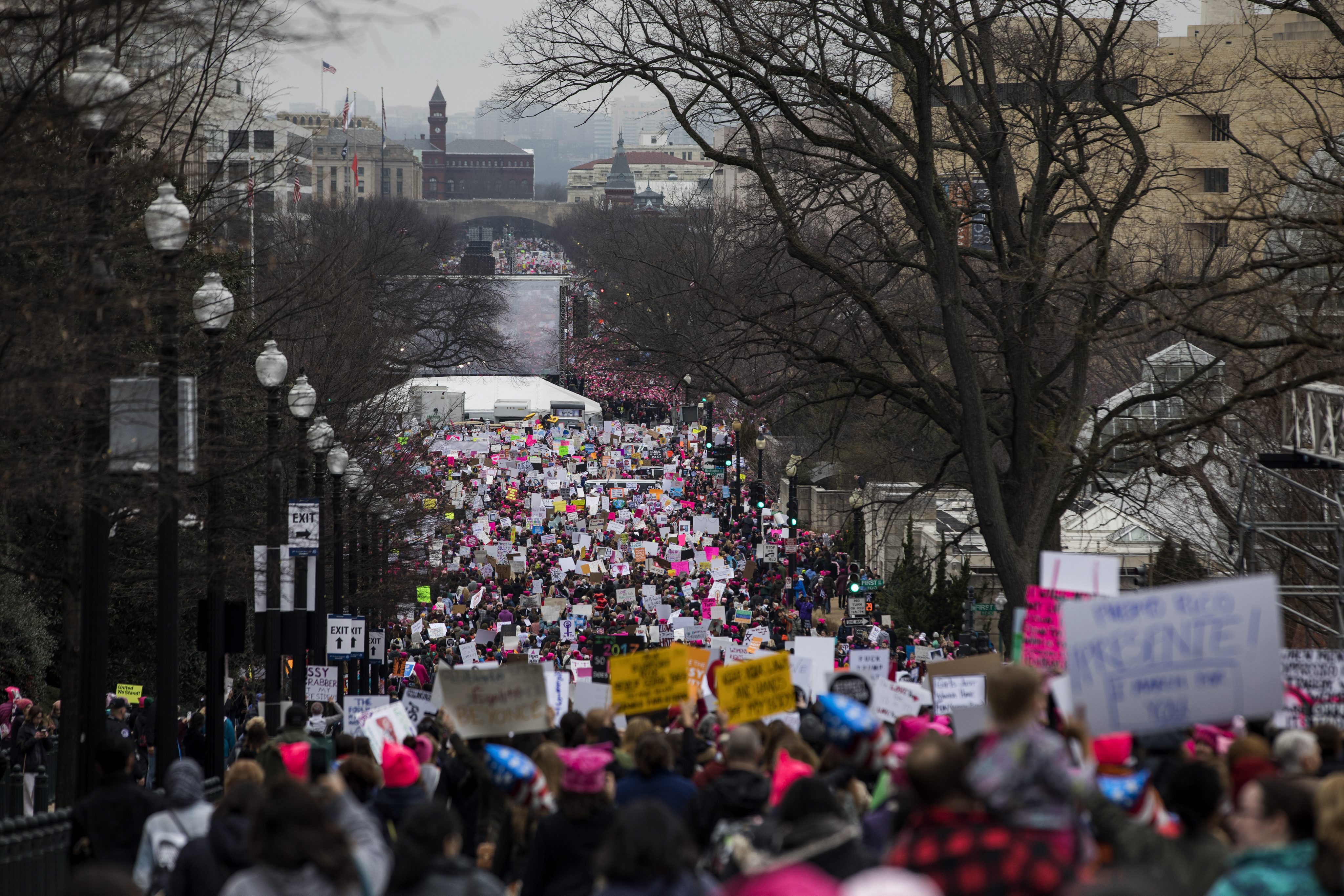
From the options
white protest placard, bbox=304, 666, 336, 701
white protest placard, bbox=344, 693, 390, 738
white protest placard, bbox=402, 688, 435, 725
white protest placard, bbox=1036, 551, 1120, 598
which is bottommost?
white protest placard, bbox=304, 666, 336, 701

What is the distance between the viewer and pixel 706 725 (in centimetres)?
1057

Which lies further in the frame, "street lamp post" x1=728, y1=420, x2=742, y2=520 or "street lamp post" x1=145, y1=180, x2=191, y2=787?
"street lamp post" x1=728, y1=420, x2=742, y2=520

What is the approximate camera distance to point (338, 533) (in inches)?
964

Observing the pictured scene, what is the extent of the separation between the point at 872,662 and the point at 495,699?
4918 millimetres

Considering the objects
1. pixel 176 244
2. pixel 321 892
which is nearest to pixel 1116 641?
pixel 321 892

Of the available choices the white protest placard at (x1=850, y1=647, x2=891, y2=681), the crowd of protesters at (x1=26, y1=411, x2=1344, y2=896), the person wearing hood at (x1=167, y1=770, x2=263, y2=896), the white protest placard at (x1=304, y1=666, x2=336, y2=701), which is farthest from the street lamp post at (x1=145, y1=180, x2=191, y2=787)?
the white protest placard at (x1=304, y1=666, x2=336, y2=701)

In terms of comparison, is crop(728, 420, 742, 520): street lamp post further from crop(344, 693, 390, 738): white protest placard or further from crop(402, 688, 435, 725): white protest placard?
crop(402, 688, 435, 725): white protest placard

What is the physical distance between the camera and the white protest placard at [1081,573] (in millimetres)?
9898

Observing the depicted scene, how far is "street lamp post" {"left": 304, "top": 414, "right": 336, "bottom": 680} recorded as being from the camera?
19547mm

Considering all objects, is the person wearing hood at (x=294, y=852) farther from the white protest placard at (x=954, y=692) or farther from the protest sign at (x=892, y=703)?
the white protest placard at (x=954, y=692)

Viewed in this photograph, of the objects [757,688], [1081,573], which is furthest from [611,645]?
[757,688]

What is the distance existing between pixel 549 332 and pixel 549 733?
113 m

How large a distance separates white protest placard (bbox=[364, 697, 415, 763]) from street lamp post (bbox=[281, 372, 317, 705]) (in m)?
6.35

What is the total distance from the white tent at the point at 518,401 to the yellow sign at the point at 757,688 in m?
64.4
